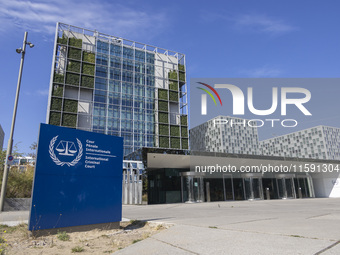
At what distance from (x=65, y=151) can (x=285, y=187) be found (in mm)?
29671

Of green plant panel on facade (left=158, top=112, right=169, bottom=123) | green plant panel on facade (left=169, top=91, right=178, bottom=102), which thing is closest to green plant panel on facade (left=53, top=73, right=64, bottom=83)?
green plant panel on facade (left=158, top=112, right=169, bottom=123)

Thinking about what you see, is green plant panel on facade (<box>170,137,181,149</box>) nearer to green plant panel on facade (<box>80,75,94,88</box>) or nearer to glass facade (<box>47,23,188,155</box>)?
glass facade (<box>47,23,188,155</box>)

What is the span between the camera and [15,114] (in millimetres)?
12523

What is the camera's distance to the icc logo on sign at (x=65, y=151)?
5.51 meters

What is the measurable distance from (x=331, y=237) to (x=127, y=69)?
51.1 meters

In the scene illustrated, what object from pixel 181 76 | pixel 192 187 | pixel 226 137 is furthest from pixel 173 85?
pixel 226 137

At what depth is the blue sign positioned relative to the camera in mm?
5277

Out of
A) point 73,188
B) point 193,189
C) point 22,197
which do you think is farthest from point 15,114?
point 193,189

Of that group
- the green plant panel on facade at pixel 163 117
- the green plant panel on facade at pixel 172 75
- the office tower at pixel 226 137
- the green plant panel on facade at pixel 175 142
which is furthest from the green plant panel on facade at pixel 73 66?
the office tower at pixel 226 137

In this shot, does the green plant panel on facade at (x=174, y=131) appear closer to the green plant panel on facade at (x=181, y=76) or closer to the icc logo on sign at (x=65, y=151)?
the green plant panel on facade at (x=181, y=76)

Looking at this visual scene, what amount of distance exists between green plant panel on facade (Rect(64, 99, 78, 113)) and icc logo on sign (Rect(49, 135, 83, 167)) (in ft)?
134

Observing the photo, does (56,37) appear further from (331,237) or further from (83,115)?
(331,237)

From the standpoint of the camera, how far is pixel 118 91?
49469 millimetres

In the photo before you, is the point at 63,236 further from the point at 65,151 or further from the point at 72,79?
the point at 72,79
